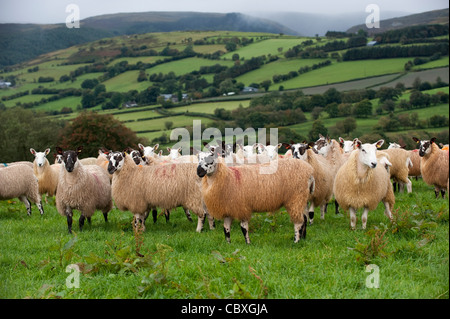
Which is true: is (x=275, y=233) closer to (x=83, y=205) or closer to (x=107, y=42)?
(x=83, y=205)

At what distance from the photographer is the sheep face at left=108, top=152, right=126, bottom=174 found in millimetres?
9367

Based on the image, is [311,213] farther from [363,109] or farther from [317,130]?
[363,109]

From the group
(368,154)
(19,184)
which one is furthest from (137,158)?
(368,154)

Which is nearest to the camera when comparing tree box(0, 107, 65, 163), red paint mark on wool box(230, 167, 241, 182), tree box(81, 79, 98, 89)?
red paint mark on wool box(230, 167, 241, 182)

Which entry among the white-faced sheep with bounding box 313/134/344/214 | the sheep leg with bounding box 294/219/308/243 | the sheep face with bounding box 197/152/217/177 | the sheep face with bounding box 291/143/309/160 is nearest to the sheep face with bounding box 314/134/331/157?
the white-faced sheep with bounding box 313/134/344/214

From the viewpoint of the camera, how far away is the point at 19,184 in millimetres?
11781

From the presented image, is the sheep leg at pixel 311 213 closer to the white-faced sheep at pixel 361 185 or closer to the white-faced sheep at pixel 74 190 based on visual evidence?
the white-faced sheep at pixel 361 185

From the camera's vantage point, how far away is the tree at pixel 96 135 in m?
32.1

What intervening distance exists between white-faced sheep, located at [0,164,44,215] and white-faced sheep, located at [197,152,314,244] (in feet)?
22.1

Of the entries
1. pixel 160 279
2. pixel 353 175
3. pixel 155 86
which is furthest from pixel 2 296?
pixel 155 86

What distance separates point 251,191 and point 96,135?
27.2 m

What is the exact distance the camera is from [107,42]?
7212cm

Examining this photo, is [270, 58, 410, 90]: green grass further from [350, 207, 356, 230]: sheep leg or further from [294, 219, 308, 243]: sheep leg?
[294, 219, 308, 243]: sheep leg

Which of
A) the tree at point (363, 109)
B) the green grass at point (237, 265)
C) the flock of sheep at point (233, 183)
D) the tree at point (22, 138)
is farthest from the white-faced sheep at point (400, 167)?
the tree at point (22, 138)
